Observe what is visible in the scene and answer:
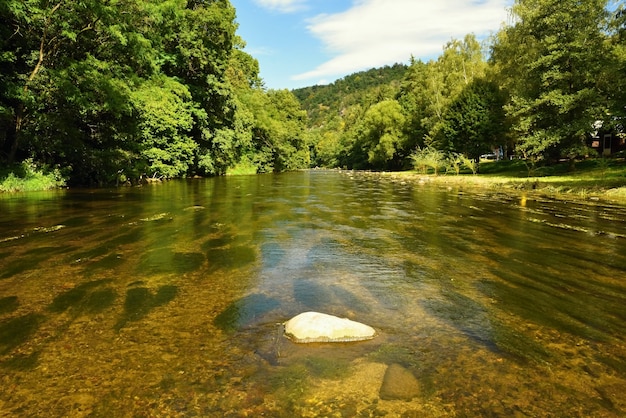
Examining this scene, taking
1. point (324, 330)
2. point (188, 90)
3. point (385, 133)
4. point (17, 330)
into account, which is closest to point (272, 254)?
point (324, 330)

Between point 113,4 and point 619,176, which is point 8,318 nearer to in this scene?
point 113,4

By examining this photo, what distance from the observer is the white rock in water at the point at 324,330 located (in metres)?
4.66

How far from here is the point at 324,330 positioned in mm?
4730

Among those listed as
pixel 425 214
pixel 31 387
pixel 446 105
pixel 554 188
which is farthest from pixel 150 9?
pixel 446 105

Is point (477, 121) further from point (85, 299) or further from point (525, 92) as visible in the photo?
point (85, 299)

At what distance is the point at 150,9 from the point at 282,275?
24.0 meters

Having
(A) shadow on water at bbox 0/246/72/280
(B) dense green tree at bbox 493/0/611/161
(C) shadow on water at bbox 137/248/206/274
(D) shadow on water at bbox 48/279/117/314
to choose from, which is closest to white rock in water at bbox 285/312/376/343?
(D) shadow on water at bbox 48/279/117/314

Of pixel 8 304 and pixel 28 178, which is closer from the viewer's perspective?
pixel 8 304

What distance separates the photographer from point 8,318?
5090 millimetres

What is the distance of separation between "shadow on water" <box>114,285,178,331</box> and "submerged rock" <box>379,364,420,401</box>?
3.38 metres

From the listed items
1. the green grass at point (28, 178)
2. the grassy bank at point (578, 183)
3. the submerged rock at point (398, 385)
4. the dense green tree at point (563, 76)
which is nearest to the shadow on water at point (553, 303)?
the submerged rock at point (398, 385)

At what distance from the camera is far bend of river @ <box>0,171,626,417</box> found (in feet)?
11.5

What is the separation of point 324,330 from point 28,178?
24846 mm

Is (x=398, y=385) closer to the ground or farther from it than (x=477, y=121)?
closer to the ground
